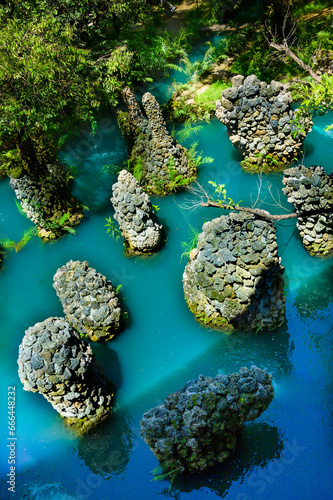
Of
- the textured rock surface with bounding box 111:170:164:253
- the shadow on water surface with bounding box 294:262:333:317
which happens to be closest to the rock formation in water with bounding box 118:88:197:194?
the textured rock surface with bounding box 111:170:164:253

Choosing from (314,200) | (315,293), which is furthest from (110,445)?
(314,200)

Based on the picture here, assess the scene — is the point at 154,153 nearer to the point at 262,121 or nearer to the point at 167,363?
the point at 262,121

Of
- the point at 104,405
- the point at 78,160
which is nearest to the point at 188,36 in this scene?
the point at 78,160

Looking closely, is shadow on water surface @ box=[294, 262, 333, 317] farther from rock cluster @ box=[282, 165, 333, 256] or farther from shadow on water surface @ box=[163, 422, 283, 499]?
shadow on water surface @ box=[163, 422, 283, 499]

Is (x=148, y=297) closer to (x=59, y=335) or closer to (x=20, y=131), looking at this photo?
(x=59, y=335)

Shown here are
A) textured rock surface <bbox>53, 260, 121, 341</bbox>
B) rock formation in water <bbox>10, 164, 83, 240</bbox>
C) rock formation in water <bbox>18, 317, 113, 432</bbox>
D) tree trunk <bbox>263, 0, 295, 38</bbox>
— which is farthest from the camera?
tree trunk <bbox>263, 0, 295, 38</bbox>

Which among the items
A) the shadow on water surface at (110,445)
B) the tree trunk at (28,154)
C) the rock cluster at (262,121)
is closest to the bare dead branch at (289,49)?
the rock cluster at (262,121)
